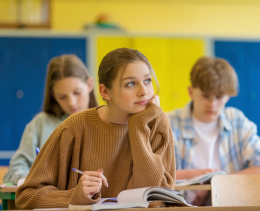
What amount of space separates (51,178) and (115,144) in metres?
0.24

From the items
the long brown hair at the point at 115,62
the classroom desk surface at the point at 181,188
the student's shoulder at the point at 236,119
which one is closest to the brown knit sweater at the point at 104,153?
the long brown hair at the point at 115,62

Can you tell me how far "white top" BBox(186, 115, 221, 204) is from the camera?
2.30 meters

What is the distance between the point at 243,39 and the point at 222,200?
4.03 metres

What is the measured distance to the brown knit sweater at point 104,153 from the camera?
1.27 m

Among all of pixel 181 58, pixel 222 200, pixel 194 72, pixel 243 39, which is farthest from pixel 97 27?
pixel 222 200

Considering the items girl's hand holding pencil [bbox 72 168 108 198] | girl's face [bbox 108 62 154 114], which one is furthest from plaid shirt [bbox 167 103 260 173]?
girl's hand holding pencil [bbox 72 168 108 198]

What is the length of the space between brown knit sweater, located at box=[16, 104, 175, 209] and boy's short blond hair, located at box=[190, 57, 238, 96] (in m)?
0.93

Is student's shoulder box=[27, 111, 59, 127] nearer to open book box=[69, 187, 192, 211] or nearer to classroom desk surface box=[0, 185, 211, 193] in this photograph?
classroom desk surface box=[0, 185, 211, 193]

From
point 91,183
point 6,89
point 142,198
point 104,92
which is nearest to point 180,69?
point 6,89

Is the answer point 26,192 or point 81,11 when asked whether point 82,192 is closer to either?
point 26,192

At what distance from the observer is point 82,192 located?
44.4 inches

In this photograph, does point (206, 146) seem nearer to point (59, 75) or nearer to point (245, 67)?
point (59, 75)

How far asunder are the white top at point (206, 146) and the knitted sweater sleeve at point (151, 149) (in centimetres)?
100

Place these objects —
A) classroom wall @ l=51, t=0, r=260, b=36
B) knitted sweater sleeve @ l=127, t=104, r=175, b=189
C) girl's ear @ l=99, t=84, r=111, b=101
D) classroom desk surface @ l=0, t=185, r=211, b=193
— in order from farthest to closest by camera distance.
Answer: classroom wall @ l=51, t=0, r=260, b=36, classroom desk surface @ l=0, t=185, r=211, b=193, girl's ear @ l=99, t=84, r=111, b=101, knitted sweater sleeve @ l=127, t=104, r=175, b=189
